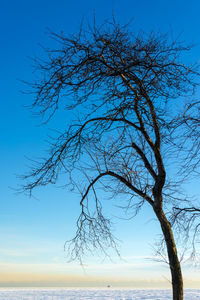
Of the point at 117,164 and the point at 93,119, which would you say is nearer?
the point at 93,119

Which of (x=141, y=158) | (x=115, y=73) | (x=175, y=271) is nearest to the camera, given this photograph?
(x=175, y=271)

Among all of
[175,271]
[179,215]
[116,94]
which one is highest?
[116,94]

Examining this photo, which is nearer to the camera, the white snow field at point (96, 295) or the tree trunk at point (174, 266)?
the tree trunk at point (174, 266)

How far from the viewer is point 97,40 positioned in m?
4.94

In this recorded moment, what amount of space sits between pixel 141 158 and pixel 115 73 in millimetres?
1544

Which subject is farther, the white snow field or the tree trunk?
the white snow field

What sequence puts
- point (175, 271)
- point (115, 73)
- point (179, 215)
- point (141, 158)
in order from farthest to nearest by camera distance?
point (179, 215)
point (141, 158)
point (115, 73)
point (175, 271)

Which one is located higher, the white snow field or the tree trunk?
the tree trunk

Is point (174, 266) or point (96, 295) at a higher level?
point (174, 266)

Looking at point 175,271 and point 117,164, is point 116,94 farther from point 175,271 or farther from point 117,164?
point 175,271

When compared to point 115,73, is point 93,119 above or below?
below

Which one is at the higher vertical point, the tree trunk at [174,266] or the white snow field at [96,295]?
the tree trunk at [174,266]

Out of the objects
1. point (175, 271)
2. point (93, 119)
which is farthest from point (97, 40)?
point (175, 271)

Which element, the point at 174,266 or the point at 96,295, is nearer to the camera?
the point at 174,266
